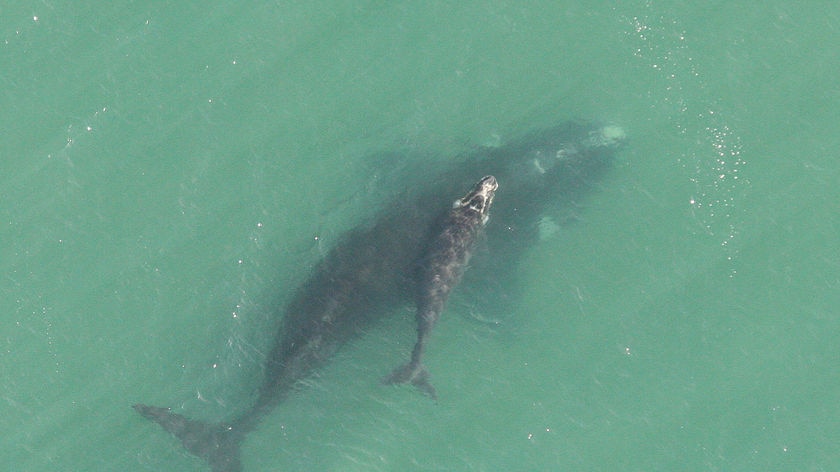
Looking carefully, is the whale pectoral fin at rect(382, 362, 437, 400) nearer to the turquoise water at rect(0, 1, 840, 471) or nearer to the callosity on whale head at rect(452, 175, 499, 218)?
the turquoise water at rect(0, 1, 840, 471)

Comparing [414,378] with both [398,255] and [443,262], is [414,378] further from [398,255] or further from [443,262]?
[398,255]

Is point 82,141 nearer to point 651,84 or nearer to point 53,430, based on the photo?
point 53,430

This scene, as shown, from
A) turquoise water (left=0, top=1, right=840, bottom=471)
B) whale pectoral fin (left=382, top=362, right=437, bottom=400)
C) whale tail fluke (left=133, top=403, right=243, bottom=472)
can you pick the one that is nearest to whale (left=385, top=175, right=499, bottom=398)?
whale pectoral fin (left=382, top=362, right=437, bottom=400)

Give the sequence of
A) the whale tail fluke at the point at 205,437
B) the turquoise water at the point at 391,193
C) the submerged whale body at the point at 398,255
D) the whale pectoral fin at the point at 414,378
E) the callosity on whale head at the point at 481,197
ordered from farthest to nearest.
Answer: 1. the callosity on whale head at the point at 481,197
2. the whale pectoral fin at the point at 414,378
3. the turquoise water at the point at 391,193
4. the submerged whale body at the point at 398,255
5. the whale tail fluke at the point at 205,437

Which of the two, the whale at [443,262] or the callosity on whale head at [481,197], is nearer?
the whale at [443,262]

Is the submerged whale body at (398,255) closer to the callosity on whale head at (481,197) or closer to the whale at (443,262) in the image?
the whale at (443,262)

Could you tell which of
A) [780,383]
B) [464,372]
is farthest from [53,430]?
[780,383]

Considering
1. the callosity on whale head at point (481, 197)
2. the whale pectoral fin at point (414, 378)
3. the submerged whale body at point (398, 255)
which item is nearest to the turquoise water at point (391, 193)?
the whale pectoral fin at point (414, 378)
